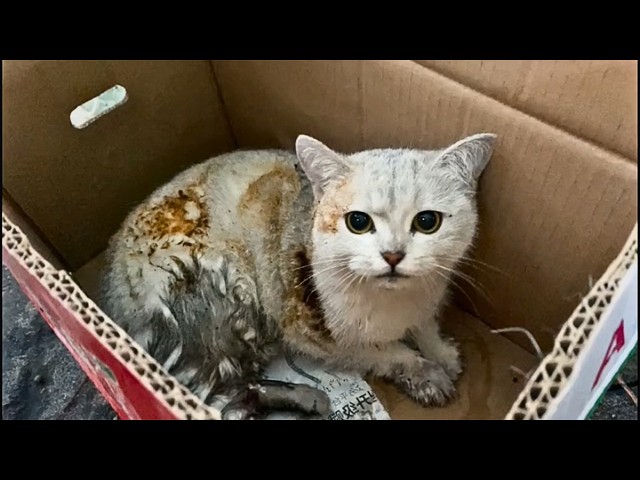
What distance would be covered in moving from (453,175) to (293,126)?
0.52m

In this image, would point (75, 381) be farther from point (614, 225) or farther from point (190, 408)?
point (614, 225)

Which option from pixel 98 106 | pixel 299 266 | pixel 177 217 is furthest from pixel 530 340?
pixel 98 106

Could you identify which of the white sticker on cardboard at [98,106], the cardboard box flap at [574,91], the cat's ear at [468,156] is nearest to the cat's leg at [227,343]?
the white sticker on cardboard at [98,106]

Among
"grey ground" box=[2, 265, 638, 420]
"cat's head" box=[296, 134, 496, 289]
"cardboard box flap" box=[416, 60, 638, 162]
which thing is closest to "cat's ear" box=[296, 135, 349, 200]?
"cat's head" box=[296, 134, 496, 289]

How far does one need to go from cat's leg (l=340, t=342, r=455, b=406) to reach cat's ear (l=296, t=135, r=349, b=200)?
40 centimetres

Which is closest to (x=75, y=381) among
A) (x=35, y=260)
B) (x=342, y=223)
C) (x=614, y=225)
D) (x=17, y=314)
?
(x=17, y=314)

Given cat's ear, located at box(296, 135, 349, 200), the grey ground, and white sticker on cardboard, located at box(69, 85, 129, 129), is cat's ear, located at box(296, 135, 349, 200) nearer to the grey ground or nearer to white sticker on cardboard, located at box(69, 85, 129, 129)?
white sticker on cardboard, located at box(69, 85, 129, 129)

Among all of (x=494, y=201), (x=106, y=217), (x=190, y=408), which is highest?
(x=190, y=408)

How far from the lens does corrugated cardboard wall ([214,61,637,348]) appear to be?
104cm

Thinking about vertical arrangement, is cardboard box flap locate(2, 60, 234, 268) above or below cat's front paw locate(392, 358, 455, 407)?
above

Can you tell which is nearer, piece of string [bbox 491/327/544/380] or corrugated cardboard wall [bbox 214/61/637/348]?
corrugated cardboard wall [bbox 214/61/637/348]

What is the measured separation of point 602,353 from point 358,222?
0.40m

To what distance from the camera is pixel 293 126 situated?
148cm

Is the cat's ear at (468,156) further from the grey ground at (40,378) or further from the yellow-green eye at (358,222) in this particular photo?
the grey ground at (40,378)
